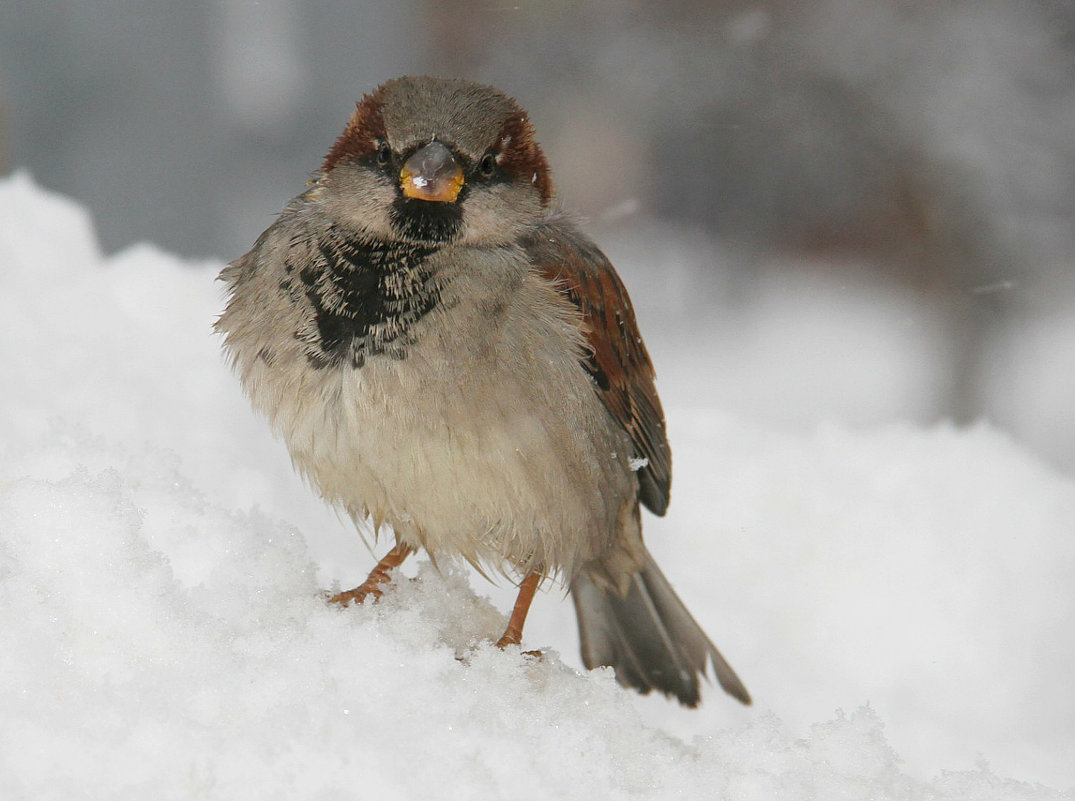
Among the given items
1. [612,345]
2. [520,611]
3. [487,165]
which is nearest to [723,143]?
[612,345]

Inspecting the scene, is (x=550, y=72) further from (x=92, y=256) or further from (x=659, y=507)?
(x=659, y=507)

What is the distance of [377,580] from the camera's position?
1.90m

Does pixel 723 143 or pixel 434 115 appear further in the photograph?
pixel 723 143

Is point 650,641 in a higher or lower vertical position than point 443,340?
lower

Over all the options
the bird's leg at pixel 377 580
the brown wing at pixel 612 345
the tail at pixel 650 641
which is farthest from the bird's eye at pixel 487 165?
the tail at pixel 650 641

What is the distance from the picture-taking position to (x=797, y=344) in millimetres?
5227

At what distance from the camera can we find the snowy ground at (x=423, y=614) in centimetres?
129

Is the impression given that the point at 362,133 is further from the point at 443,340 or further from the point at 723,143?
the point at 723,143

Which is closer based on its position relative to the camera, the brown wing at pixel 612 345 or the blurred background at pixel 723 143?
the brown wing at pixel 612 345

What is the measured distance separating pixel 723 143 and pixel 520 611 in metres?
3.08

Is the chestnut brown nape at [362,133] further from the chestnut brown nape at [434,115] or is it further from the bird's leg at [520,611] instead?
the bird's leg at [520,611]

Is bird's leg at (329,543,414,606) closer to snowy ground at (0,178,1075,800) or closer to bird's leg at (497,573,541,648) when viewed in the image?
snowy ground at (0,178,1075,800)

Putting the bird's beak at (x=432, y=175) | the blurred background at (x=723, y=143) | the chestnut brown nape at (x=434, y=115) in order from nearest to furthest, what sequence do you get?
the bird's beak at (x=432, y=175) → the chestnut brown nape at (x=434, y=115) → the blurred background at (x=723, y=143)

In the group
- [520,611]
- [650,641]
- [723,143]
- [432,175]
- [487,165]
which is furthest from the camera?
[723,143]
